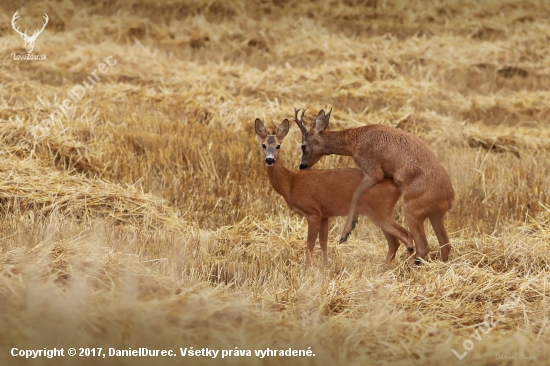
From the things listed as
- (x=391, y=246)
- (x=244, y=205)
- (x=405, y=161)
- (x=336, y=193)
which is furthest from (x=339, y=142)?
(x=244, y=205)

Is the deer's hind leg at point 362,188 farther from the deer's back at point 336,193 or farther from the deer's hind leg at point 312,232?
the deer's hind leg at point 312,232

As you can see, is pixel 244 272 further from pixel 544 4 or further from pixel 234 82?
pixel 544 4

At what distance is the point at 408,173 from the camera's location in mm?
6961

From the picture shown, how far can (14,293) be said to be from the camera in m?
5.14

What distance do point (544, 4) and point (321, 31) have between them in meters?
6.96

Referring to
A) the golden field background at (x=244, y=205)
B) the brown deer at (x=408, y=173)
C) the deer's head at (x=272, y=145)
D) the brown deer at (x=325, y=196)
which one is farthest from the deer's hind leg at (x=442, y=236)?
the deer's head at (x=272, y=145)

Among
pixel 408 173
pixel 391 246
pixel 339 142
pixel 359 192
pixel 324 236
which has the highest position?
pixel 339 142

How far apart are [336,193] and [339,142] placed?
1.55 feet

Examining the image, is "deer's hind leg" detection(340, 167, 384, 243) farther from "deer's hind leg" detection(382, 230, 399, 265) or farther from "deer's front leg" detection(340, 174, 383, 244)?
"deer's hind leg" detection(382, 230, 399, 265)

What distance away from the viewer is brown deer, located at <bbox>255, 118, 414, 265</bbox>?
7094mm

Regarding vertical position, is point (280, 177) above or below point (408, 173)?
above

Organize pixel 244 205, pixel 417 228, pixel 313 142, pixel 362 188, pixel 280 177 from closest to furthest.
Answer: pixel 417 228 → pixel 362 188 → pixel 313 142 → pixel 280 177 → pixel 244 205

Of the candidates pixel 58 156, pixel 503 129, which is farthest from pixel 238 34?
pixel 58 156

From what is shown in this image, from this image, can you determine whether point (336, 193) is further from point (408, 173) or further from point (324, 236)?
point (408, 173)
